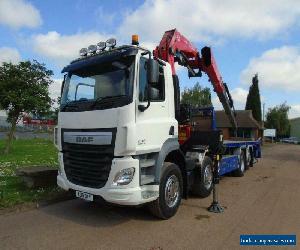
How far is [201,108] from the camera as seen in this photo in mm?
10703

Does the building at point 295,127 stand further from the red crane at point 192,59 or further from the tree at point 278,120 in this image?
the red crane at point 192,59

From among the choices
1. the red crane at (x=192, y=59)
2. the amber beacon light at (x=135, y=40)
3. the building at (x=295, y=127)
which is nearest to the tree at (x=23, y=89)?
the red crane at (x=192, y=59)

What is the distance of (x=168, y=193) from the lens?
693 cm

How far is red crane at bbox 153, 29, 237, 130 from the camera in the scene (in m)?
8.14

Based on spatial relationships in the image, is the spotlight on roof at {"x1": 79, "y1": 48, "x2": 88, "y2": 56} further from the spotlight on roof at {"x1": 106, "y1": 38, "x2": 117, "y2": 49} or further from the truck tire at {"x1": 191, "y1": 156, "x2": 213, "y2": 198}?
the truck tire at {"x1": 191, "y1": 156, "x2": 213, "y2": 198}

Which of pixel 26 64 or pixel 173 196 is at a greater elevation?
pixel 26 64

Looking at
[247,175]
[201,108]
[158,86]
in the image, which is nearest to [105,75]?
[158,86]

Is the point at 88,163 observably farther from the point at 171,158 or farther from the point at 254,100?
the point at 254,100

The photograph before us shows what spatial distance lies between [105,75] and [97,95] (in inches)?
15.5

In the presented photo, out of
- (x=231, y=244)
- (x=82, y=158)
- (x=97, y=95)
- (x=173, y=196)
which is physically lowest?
(x=231, y=244)

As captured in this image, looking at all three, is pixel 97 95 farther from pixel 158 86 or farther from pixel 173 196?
pixel 173 196

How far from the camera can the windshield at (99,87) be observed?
246 inches

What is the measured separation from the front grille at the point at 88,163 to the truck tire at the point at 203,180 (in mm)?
3128

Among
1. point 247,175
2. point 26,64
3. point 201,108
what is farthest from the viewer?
point 26,64
